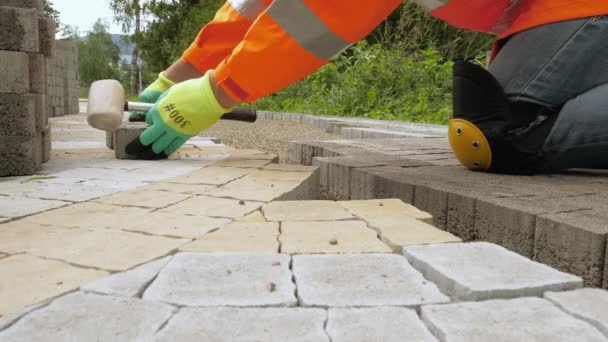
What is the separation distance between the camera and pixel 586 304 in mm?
890

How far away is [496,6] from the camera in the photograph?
223 centimetres

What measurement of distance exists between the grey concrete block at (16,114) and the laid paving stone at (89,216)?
85cm

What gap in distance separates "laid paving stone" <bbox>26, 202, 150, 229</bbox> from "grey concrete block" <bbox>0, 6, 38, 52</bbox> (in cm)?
102

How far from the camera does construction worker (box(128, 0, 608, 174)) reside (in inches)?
70.0

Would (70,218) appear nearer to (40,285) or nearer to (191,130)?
(40,285)

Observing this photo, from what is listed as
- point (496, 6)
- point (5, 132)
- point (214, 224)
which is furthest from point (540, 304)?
point (5, 132)

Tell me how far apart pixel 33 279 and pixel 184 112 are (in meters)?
1.33

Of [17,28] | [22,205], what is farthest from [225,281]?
[17,28]

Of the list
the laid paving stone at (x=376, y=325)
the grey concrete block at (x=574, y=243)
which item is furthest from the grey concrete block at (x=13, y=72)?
the grey concrete block at (x=574, y=243)

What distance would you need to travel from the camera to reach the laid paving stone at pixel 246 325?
0.78m

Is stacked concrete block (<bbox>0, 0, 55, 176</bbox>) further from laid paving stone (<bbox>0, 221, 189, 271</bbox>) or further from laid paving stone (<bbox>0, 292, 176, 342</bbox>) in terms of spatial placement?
laid paving stone (<bbox>0, 292, 176, 342</bbox>)

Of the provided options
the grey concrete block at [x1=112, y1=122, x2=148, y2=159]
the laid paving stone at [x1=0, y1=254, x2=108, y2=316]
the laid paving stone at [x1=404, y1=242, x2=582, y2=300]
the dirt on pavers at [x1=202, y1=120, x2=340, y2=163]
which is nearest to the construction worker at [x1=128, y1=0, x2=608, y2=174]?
the grey concrete block at [x1=112, y1=122, x2=148, y2=159]

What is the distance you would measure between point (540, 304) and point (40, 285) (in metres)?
0.90

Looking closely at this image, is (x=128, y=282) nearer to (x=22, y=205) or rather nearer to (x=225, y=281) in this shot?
(x=225, y=281)
